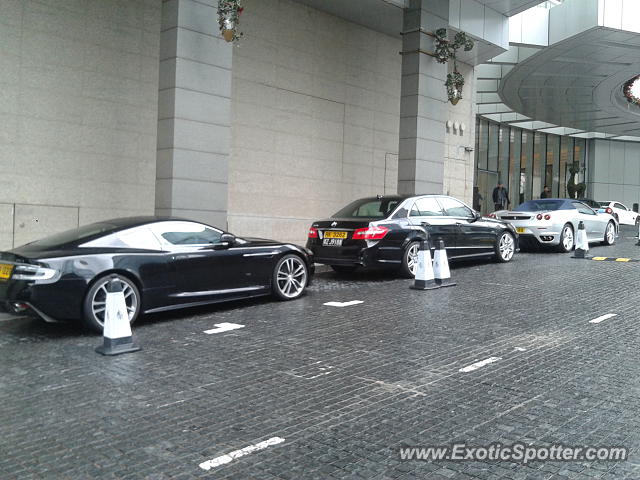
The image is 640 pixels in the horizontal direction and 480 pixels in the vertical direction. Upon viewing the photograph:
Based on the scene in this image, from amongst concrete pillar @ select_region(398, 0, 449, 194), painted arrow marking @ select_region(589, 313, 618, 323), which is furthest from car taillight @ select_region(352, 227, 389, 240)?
concrete pillar @ select_region(398, 0, 449, 194)

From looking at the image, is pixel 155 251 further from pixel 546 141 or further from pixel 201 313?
pixel 546 141

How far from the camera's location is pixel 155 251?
7.48m

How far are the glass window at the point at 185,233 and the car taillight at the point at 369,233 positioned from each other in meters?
3.03

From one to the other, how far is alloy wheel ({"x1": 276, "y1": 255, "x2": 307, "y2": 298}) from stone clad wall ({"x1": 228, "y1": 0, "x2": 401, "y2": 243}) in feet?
18.5

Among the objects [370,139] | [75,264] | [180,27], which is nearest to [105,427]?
[75,264]

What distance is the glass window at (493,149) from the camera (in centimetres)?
3681

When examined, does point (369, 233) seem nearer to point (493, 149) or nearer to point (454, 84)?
point (454, 84)

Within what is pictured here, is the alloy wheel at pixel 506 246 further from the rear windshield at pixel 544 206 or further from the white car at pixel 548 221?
the rear windshield at pixel 544 206

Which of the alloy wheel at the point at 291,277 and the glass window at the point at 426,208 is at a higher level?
the glass window at the point at 426,208

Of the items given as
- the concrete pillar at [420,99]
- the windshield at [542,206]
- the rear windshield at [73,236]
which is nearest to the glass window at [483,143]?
the concrete pillar at [420,99]

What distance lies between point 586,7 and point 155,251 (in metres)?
18.1

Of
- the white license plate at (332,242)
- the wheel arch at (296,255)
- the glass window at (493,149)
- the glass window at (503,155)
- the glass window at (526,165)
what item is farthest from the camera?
the glass window at (526,165)

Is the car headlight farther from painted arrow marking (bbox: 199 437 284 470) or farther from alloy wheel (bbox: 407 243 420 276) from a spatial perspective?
alloy wheel (bbox: 407 243 420 276)

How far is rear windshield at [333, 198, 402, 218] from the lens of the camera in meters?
11.1
